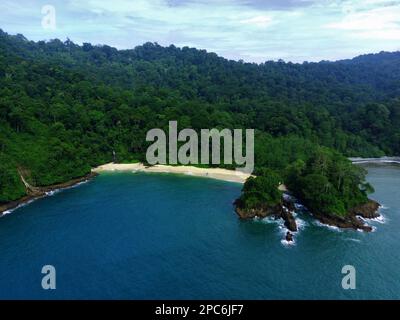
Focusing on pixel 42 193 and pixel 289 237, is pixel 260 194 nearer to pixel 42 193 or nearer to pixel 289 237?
pixel 289 237

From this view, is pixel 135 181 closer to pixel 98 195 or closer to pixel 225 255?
pixel 98 195

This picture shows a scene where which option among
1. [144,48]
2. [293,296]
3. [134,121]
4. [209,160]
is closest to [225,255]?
[293,296]

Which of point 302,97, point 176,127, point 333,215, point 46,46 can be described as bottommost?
point 333,215

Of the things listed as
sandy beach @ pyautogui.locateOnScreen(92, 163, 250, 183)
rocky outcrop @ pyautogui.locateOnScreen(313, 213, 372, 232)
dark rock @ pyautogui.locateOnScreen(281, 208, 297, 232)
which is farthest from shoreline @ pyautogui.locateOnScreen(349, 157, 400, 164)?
dark rock @ pyautogui.locateOnScreen(281, 208, 297, 232)

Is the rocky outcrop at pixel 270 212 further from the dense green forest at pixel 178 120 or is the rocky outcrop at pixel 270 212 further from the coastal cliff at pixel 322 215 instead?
the dense green forest at pixel 178 120

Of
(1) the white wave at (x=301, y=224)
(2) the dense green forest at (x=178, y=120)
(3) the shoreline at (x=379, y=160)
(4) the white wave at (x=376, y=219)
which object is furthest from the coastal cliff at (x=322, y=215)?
(3) the shoreline at (x=379, y=160)

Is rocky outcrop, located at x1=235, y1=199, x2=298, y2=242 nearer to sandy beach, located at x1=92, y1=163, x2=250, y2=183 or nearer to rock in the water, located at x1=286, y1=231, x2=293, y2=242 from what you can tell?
rock in the water, located at x1=286, y1=231, x2=293, y2=242

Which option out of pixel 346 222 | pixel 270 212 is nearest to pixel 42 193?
pixel 270 212
